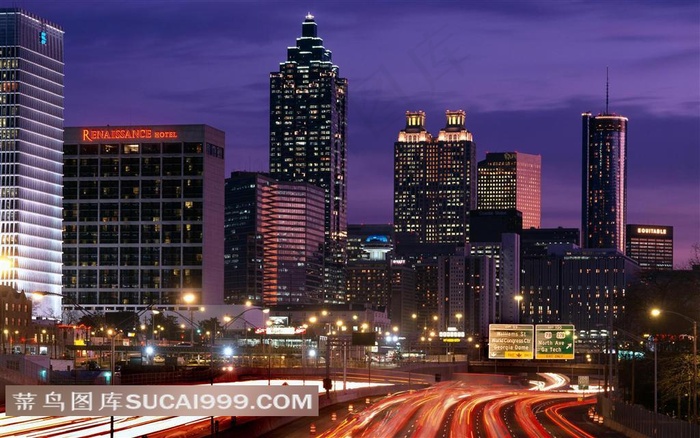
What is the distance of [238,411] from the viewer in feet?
196

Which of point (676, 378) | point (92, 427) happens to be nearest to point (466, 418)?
point (676, 378)

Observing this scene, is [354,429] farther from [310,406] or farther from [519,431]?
[310,406]

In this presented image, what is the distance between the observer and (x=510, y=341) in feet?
634

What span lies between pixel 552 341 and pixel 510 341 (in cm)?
585

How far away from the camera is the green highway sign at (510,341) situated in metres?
193

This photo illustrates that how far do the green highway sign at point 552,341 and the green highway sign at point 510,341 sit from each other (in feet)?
4.30

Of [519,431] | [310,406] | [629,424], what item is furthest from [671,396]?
[310,406]

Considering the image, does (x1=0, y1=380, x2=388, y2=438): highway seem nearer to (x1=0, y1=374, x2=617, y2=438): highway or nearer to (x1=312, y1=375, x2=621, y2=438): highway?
(x1=0, y1=374, x2=617, y2=438): highway

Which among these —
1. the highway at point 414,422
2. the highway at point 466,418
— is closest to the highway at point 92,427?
the highway at point 414,422

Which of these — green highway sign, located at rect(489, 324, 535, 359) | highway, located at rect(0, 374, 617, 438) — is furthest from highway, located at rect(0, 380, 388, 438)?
green highway sign, located at rect(489, 324, 535, 359)

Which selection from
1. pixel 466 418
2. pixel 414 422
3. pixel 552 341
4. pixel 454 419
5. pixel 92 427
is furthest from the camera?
pixel 552 341

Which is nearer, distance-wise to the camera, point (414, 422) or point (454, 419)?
point (414, 422)

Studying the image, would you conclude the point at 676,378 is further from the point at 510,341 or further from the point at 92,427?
the point at 510,341

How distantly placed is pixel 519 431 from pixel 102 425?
35856 mm
